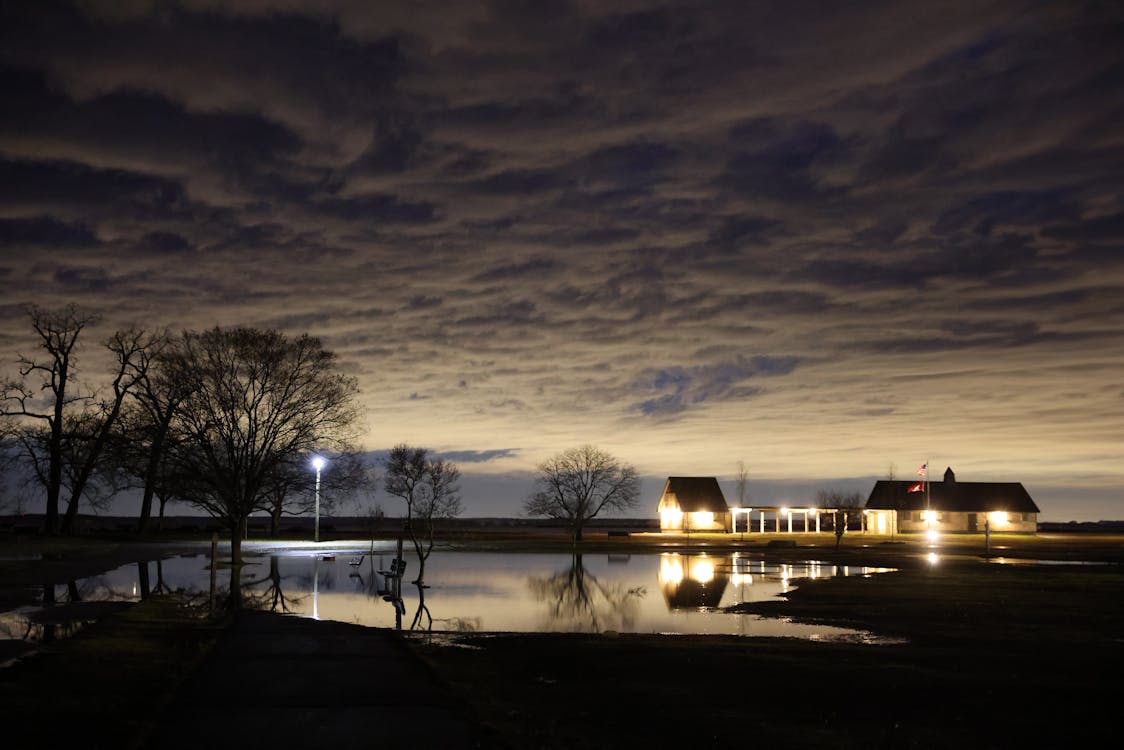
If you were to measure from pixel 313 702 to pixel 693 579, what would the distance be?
3286cm

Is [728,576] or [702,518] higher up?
[702,518]

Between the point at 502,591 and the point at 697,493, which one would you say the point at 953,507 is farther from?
the point at 502,591

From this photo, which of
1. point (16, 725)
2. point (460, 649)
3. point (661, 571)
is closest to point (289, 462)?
point (661, 571)

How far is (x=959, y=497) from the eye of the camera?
129500 millimetres

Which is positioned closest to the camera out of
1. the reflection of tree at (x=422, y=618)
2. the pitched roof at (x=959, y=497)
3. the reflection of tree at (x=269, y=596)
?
the reflection of tree at (x=422, y=618)

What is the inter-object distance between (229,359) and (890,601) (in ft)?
97.3

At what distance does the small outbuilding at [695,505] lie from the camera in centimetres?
11850

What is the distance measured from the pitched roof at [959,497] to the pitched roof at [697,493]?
22.5 m

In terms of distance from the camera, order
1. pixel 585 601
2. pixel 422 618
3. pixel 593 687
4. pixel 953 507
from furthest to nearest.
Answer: pixel 953 507 → pixel 585 601 → pixel 422 618 → pixel 593 687

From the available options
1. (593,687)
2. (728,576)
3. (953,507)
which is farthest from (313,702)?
(953,507)

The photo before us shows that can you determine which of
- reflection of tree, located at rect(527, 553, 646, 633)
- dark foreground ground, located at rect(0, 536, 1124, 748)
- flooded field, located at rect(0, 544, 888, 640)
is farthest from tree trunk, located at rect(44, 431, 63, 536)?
dark foreground ground, located at rect(0, 536, 1124, 748)

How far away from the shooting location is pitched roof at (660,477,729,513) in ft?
389

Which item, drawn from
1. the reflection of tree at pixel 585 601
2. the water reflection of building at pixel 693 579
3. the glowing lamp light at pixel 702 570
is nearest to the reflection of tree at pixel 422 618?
the reflection of tree at pixel 585 601

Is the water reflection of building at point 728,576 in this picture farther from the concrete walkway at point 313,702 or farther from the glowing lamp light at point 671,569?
the concrete walkway at point 313,702
